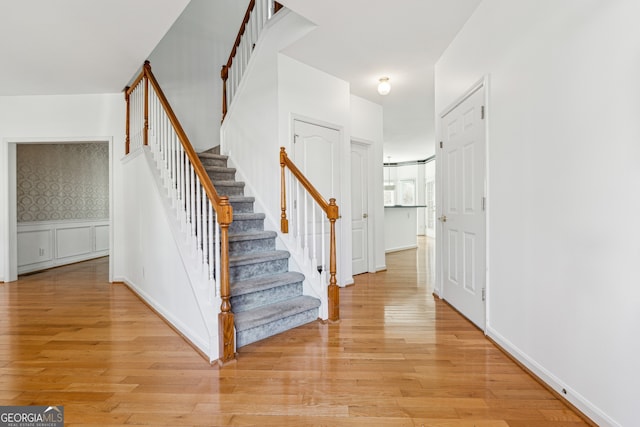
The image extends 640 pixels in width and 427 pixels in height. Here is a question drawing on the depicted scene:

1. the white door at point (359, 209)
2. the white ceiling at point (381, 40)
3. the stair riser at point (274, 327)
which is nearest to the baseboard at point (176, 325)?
the stair riser at point (274, 327)

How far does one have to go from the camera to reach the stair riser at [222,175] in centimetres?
386

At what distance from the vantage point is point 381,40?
124 inches

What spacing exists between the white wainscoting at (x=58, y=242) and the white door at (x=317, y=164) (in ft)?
15.7

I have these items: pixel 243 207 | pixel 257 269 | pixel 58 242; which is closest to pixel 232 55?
pixel 243 207

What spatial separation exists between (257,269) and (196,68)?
412cm

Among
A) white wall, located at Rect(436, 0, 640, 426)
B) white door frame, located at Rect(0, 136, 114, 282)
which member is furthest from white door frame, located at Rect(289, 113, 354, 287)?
white door frame, located at Rect(0, 136, 114, 282)

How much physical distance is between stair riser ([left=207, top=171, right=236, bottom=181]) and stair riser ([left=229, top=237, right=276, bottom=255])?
1152 millimetres

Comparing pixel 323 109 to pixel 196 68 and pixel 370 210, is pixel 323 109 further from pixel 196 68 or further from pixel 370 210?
pixel 196 68

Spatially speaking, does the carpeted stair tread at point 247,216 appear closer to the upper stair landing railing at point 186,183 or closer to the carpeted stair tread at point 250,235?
the carpeted stair tread at point 250,235

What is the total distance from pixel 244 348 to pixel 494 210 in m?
2.12

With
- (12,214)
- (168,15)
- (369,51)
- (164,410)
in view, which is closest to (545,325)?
(164,410)

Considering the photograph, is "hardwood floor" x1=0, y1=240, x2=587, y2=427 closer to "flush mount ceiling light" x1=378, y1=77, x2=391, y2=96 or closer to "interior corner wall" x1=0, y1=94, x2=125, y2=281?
"interior corner wall" x1=0, y1=94, x2=125, y2=281

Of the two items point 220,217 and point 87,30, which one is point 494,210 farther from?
point 87,30

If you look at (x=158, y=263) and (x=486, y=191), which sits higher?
(x=486, y=191)
